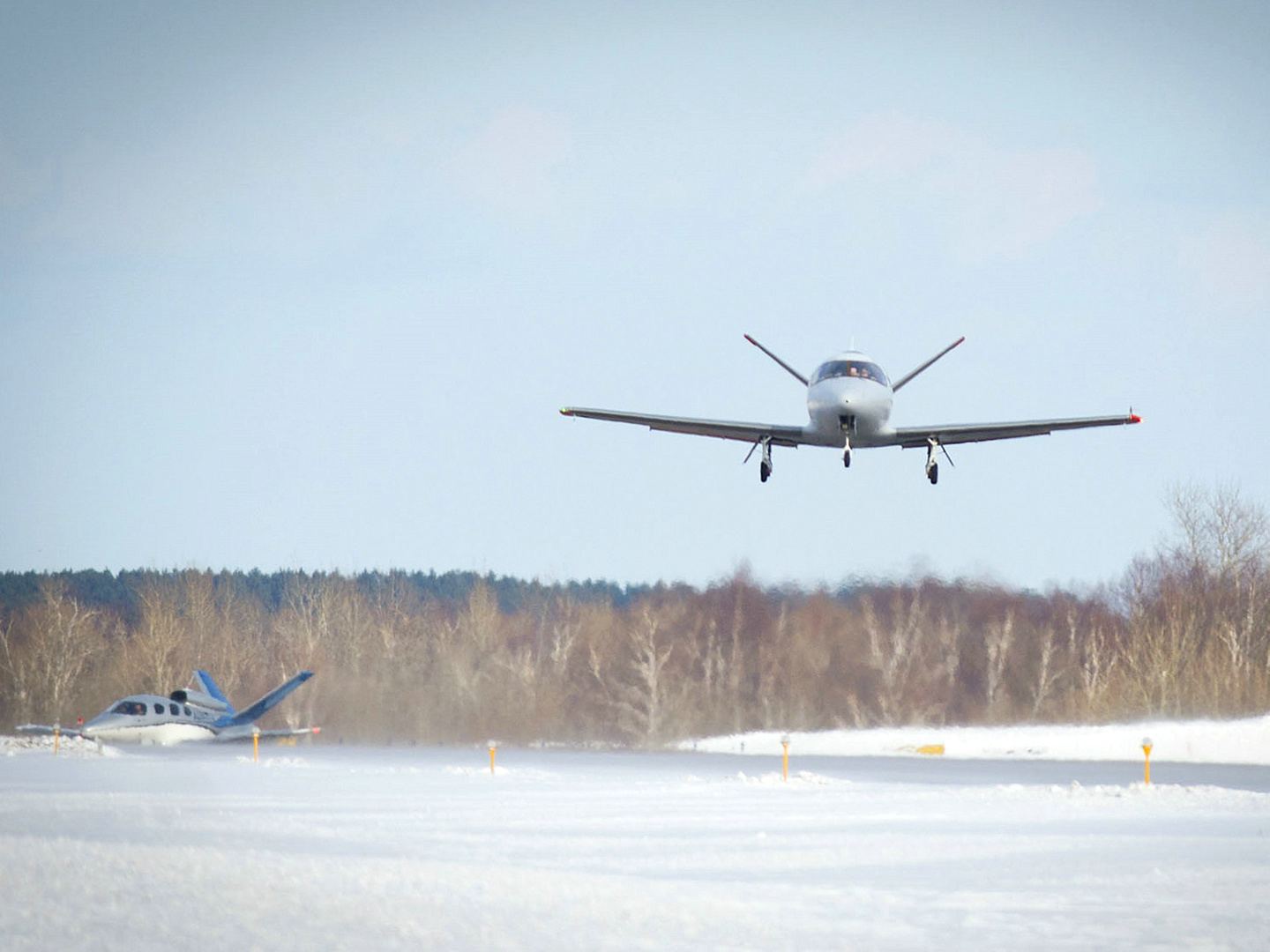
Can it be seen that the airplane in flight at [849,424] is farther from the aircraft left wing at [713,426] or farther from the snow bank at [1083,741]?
the snow bank at [1083,741]

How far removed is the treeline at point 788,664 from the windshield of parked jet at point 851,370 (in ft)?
82.0

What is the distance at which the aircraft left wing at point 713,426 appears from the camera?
108 ft

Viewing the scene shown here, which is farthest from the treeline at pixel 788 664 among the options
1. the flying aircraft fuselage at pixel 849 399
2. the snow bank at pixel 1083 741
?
the flying aircraft fuselage at pixel 849 399

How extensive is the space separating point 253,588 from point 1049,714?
427ft

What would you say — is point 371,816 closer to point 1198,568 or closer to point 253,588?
point 1198,568

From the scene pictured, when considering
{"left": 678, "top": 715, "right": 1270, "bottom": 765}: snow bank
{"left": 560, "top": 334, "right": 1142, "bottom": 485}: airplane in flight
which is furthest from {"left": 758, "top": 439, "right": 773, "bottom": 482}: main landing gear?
{"left": 678, "top": 715, "right": 1270, "bottom": 765}: snow bank

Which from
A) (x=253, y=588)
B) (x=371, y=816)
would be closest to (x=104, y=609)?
(x=253, y=588)

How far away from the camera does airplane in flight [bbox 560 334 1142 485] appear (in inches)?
1212

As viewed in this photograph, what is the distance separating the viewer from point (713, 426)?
3397 cm

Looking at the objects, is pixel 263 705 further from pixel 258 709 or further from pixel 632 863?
pixel 632 863

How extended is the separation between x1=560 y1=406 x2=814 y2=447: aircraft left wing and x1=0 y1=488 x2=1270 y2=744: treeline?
76.4ft

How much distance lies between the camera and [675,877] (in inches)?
743

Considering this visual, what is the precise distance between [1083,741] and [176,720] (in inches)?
1410

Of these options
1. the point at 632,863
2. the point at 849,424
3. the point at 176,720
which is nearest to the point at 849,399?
the point at 849,424
